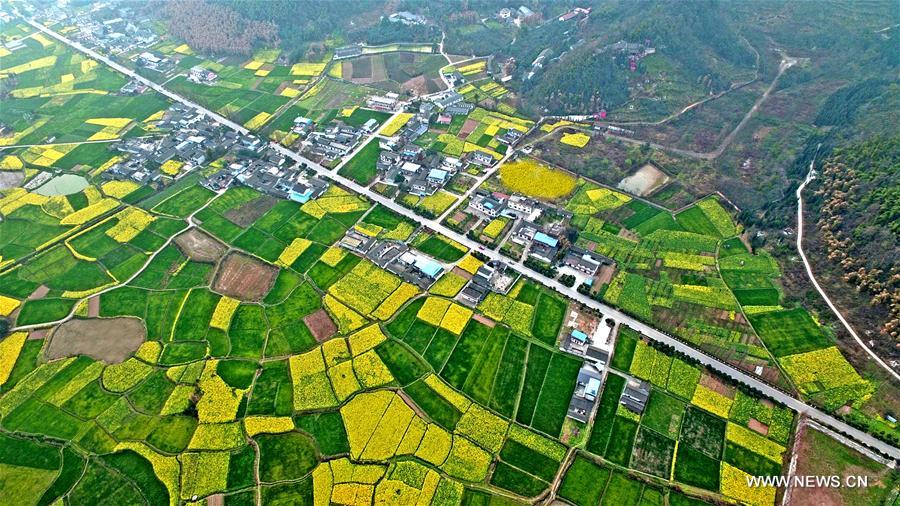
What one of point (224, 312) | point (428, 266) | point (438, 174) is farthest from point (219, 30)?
point (428, 266)

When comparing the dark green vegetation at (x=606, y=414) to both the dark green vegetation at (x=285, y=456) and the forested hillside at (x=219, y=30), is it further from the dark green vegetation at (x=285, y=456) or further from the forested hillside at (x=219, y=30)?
the forested hillside at (x=219, y=30)

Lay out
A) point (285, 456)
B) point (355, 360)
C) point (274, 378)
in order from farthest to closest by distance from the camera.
→ 1. point (355, 360)
2. point (274, 378)
3. point (285, 456)

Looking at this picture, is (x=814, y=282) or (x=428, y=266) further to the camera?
(x=428, y=266)

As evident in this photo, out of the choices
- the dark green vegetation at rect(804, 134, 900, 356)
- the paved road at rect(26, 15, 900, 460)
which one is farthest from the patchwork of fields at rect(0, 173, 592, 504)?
the dark green vegetation at rect(804, 134, 900, 356)

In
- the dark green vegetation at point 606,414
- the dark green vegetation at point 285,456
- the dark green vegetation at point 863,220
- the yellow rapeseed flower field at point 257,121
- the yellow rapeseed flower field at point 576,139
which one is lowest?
the dark green vegetation at point 285,456

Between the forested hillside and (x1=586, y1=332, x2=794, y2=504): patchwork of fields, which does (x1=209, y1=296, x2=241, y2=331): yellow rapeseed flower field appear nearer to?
(x1=586, y1=332, x2=794, y2=504): patchwork of fields

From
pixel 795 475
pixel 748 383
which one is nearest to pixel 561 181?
pixel 748 383

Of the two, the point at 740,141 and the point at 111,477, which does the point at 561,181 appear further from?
the point at 111,477

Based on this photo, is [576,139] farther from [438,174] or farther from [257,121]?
[257,121]

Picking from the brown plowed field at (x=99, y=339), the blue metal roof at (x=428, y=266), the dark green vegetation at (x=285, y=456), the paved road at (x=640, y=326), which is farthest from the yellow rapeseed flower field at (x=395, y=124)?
the dark green vegetation at (x=285, y=456)

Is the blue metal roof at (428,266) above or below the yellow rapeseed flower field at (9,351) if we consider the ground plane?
above

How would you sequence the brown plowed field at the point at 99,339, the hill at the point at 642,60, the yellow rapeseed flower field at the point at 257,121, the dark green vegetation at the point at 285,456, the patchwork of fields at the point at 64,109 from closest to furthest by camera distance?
1. the dark green vegetation at the point at 285,456
2. the brown plowed field at the point at 99,339
3. the patchwork of fields at the point at 64,109
4. the hill at the point at 642,60
5. the yellow rapeseed flower field at the point at 257,121
